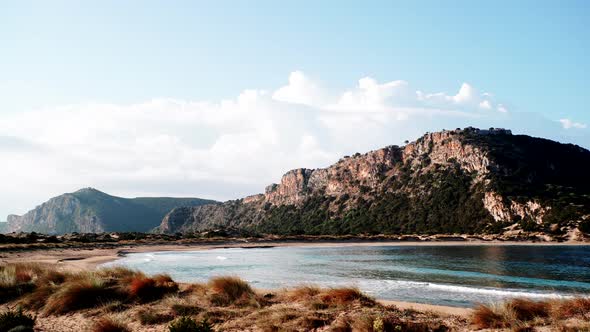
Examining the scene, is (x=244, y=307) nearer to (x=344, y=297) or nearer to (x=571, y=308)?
(x=344, y=297)

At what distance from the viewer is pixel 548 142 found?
119m

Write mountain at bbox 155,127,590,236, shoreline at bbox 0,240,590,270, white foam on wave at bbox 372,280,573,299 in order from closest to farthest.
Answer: white foam on wave at bbox 372,280,573,299 < shoreline at bbox 0,240,590,270 < mountain at bbox 155,127,590,236

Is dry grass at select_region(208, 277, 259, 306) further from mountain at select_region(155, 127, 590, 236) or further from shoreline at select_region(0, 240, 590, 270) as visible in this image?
mountain at select_region(155, 127, 590, 236)

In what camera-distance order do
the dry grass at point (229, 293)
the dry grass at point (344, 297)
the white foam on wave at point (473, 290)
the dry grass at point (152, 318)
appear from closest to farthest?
the dry grass at point (152, 318), the dry grass at point (344, 297), the dry grass at point (229, 293), the white foam on wave at point (473, 290)

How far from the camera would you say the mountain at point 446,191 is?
8662 centimetres

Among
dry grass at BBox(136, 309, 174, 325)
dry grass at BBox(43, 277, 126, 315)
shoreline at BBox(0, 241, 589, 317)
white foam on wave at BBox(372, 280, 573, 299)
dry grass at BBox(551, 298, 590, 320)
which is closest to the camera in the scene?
dry grass at BBox(551, 298, 590, 320)

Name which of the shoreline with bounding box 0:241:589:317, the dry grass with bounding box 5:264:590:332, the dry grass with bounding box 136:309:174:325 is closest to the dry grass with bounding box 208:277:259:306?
the dry grass with bounding box 5:264:590:332

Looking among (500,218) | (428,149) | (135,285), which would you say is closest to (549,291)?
(135,285)

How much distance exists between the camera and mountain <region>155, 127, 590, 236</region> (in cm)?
8662

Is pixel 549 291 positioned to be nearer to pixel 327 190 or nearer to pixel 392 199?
pixel 392 199

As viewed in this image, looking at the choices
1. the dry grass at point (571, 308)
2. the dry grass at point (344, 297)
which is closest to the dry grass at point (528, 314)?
the dry grass at point (571, 308)

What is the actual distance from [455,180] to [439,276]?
8699cm

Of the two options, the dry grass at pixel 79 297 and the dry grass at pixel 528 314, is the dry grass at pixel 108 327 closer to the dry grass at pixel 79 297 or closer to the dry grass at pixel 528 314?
the dry grass at pixel 79 297

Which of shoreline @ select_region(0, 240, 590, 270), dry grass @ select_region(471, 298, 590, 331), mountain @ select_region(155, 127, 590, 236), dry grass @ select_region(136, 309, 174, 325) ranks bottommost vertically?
shoreline @ select_region(0, 240, 590, 270)
